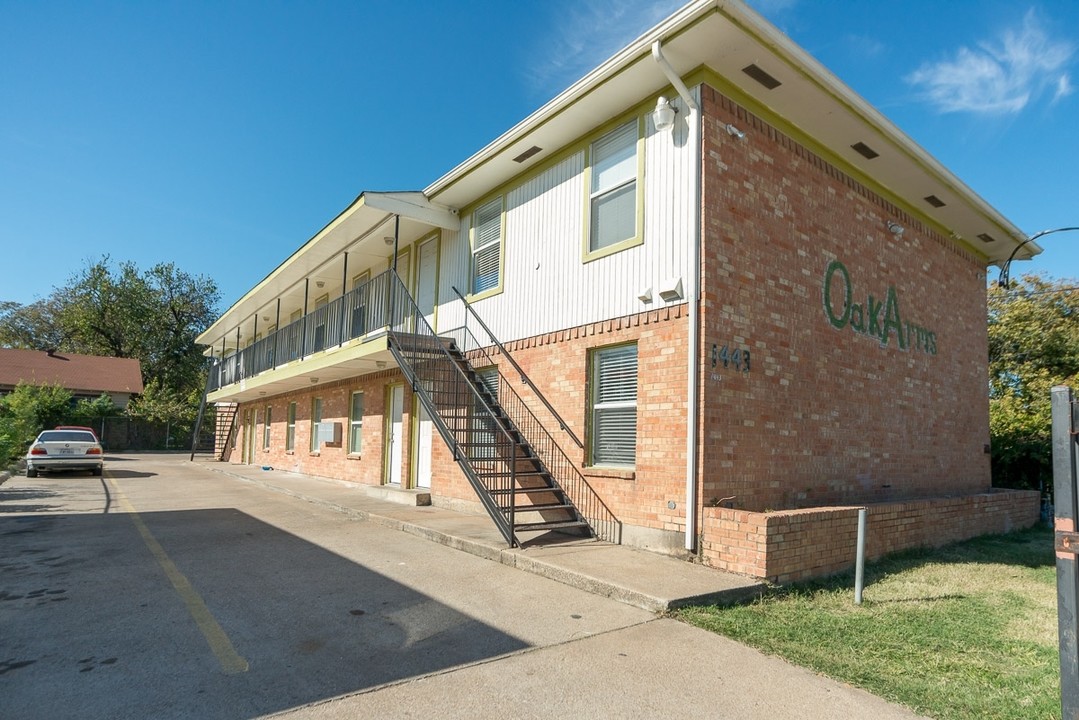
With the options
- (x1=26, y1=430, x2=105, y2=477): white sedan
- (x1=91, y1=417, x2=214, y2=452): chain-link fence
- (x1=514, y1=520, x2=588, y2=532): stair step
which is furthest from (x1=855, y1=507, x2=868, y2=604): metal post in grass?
(x1=91, y1=417, x2=214, y2=452): chain-link fence

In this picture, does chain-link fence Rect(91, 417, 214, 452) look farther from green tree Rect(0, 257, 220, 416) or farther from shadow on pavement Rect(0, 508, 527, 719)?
shadow on pavement Rect(0, 508, 527, 719)

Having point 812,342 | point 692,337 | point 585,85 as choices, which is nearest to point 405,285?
point 585,85

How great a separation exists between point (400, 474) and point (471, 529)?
205 inches

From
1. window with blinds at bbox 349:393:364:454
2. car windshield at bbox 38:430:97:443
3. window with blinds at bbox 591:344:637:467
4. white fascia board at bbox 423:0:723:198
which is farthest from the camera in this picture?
car windshield at bbox 38:430:97:443

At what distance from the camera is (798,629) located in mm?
5375

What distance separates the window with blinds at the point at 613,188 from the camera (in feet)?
29.4

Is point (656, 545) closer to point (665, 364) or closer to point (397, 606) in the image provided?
point (665, 364)

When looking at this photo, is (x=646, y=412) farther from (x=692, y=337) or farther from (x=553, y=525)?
(x=553, y=525)

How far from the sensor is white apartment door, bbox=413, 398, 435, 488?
1309cm

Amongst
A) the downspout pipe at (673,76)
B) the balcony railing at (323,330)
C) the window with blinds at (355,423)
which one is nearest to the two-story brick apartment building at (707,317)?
the downspout pipe at (673,76)

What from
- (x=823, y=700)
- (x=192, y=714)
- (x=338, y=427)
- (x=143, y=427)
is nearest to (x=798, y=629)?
(x=823, y=700)

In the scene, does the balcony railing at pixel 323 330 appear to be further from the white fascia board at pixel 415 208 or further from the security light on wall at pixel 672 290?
the security light on wall at pixel 672 290

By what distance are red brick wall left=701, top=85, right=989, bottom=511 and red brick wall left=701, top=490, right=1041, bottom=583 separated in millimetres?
600

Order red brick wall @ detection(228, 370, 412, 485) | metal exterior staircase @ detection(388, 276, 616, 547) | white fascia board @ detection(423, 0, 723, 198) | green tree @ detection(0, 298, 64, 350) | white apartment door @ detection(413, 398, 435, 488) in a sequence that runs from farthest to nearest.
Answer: green tree @ detection(0, 298, 64, 350)
red brick wall @ detection(228, 370, 412, 485)
white apartment door @ detection(413, 398, 435, 488)
metal exterior staircase @ detection(388, 276, 616, 547)
white fascia board @ detection(423, 0, 723, 198)
